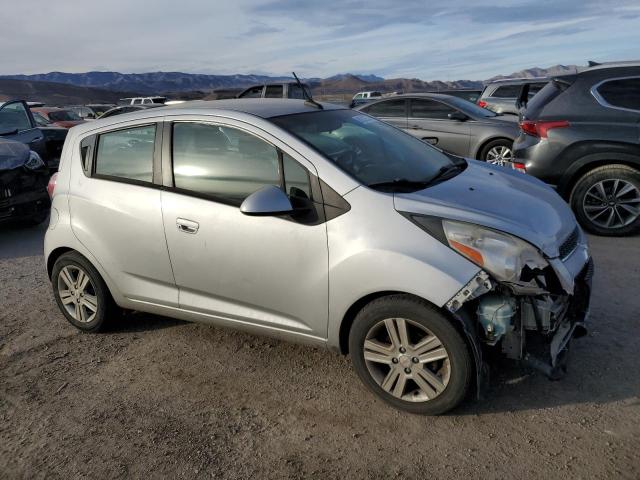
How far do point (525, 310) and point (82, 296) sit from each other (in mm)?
3150

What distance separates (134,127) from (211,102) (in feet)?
1.92

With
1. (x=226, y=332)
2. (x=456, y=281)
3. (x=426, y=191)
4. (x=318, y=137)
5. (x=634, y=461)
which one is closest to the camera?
(x=634, y=461)

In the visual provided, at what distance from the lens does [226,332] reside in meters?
4.09

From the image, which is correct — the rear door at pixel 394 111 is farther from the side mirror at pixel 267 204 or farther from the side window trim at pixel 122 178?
the side mirror at pixel 267 204

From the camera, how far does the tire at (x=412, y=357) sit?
2.72 meters

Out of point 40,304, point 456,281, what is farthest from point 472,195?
point 40,304

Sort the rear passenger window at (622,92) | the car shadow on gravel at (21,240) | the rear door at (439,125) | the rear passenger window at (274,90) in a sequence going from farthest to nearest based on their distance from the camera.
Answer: the rear passenger window at (274,90) → the rear door at (439,125) → the car shadow on gravel at (21,240) → the rear passenger window at (622,92)

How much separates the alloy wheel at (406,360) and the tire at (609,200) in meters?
3.88

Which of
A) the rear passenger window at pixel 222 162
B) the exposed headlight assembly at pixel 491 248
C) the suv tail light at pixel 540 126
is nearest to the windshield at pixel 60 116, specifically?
the suv tail light at pixel 540 126

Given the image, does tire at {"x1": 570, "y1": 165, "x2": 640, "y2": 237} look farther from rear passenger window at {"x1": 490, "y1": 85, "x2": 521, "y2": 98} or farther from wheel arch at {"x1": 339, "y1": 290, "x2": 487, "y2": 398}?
rear passenger window at {"x1": 490, "y1": 85, "x2": 521, "y2": 98}

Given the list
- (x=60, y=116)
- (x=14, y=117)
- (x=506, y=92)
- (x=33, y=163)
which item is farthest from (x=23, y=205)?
(x=60, y=116)

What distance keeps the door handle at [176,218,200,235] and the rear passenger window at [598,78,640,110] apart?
4819 millimetres

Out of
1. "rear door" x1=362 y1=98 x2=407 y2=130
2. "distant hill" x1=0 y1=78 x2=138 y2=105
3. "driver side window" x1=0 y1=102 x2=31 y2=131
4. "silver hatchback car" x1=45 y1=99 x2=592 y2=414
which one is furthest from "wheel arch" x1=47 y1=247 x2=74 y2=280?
"distant hill" x1=0 y1=78 x2=138 y2=105

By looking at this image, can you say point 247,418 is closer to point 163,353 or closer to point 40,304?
point 163,353
